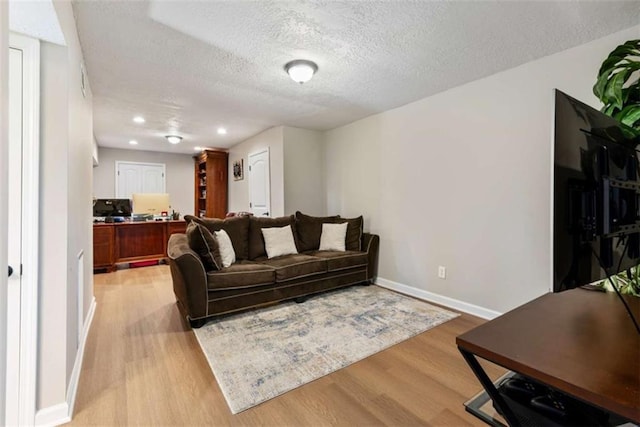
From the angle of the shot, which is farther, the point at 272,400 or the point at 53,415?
the point at 272,400

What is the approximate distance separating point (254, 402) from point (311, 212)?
3.44 m

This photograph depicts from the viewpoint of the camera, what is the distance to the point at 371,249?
13.1 ft

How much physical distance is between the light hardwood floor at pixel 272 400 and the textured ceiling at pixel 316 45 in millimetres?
2351

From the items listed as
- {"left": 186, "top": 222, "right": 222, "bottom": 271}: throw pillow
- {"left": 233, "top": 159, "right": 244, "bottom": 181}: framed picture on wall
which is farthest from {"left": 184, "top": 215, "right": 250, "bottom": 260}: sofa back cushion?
{"left": 233, "top": 159, "right": 244, "bottom": 181}: framed picture on wall

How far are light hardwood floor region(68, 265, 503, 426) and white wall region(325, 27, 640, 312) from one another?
2.49 feet

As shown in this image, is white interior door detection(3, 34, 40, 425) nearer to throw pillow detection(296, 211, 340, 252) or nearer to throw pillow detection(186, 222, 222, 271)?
throw pillow detection(186, 222, 222, 271)

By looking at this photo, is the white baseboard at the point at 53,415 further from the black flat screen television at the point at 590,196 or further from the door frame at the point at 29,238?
the black flat screen television at the point at 590,196

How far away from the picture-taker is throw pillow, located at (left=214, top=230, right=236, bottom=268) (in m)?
3.14

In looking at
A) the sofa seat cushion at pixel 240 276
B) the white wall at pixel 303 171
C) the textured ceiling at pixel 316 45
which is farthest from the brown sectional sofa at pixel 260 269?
the textured ceiling at pixel 316 45

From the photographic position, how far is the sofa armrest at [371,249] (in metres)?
3.98

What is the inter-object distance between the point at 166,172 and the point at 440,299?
669 cm

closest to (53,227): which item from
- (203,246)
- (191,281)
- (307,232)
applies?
(191,281)

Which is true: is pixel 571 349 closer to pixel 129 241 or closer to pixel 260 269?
pixel 260 269

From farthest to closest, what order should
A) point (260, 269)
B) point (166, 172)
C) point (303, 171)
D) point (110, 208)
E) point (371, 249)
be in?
point (166, 172) → point (110, 208) → point (303, 171) → point (371, 249) → point (260, 269)
